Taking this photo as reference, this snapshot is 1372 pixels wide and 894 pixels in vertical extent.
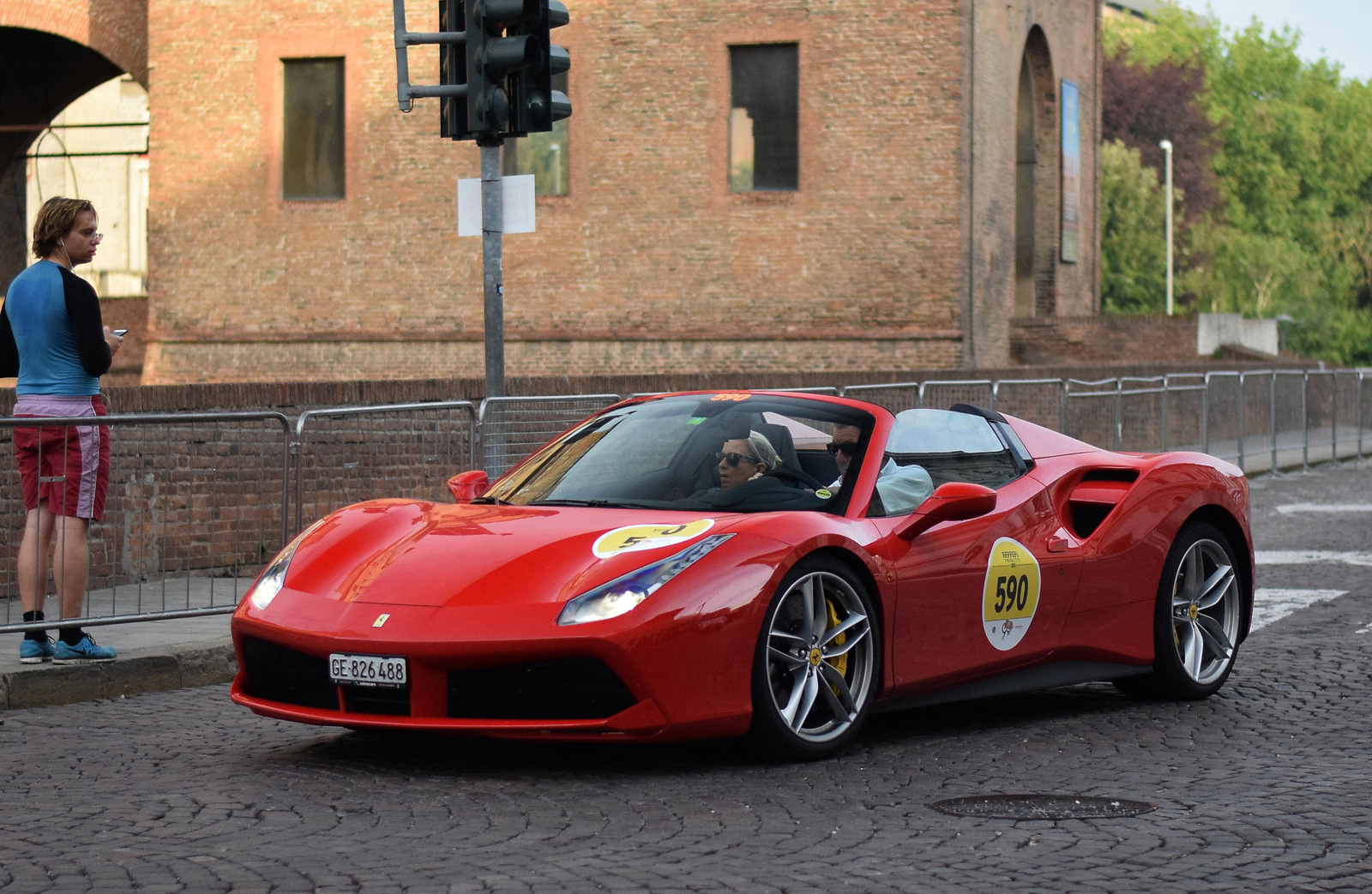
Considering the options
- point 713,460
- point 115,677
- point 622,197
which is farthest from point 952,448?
point 622,197

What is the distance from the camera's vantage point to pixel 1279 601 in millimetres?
11102

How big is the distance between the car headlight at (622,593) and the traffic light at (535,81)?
5.30 meters

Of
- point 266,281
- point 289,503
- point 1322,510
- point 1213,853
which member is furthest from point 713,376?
point 266,281

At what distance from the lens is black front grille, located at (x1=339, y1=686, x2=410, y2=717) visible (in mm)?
5906

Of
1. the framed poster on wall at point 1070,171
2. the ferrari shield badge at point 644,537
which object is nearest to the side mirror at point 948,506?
the ferrari shield badge at point 644,537

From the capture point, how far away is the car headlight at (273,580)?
6.42 metres

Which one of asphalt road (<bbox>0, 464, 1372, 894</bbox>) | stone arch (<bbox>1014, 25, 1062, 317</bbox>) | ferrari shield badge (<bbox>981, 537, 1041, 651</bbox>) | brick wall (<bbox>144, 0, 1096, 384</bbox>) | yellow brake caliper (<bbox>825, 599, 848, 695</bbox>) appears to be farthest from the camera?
stone arch (<bbox>1014, 25, 1062, 317</bbox>)

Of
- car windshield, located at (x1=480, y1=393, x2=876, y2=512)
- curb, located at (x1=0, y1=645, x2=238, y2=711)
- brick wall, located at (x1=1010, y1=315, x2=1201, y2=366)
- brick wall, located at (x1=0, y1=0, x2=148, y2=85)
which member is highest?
brick wall, located at (x1=0, y1=0, x2=148, y2=85)

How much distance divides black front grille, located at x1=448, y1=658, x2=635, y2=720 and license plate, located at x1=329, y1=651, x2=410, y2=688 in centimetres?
16

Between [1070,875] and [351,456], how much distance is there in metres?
6.88

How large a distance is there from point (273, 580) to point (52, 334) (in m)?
2.43

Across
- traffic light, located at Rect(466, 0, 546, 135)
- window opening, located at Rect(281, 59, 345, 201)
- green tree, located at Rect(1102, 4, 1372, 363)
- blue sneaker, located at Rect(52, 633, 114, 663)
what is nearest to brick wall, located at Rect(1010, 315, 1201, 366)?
window opening, located at Rect(281, 59, 345, 201)

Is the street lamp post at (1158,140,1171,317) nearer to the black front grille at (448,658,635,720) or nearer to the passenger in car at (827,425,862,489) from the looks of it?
the passenger in car at (827,425,862,489)

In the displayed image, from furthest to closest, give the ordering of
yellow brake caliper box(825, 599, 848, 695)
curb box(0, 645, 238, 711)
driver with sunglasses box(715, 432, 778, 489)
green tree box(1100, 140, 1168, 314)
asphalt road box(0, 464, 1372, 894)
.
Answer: green tree box(1100, 140, 1168, 314)
curb box(0, 645, 238, 711)
driver with sunglasses box(715, 432, 778, 489)
yellow brake caliper box(825, 599, 848, 695)
asphalt road box(0, 464, 1372, 894)
